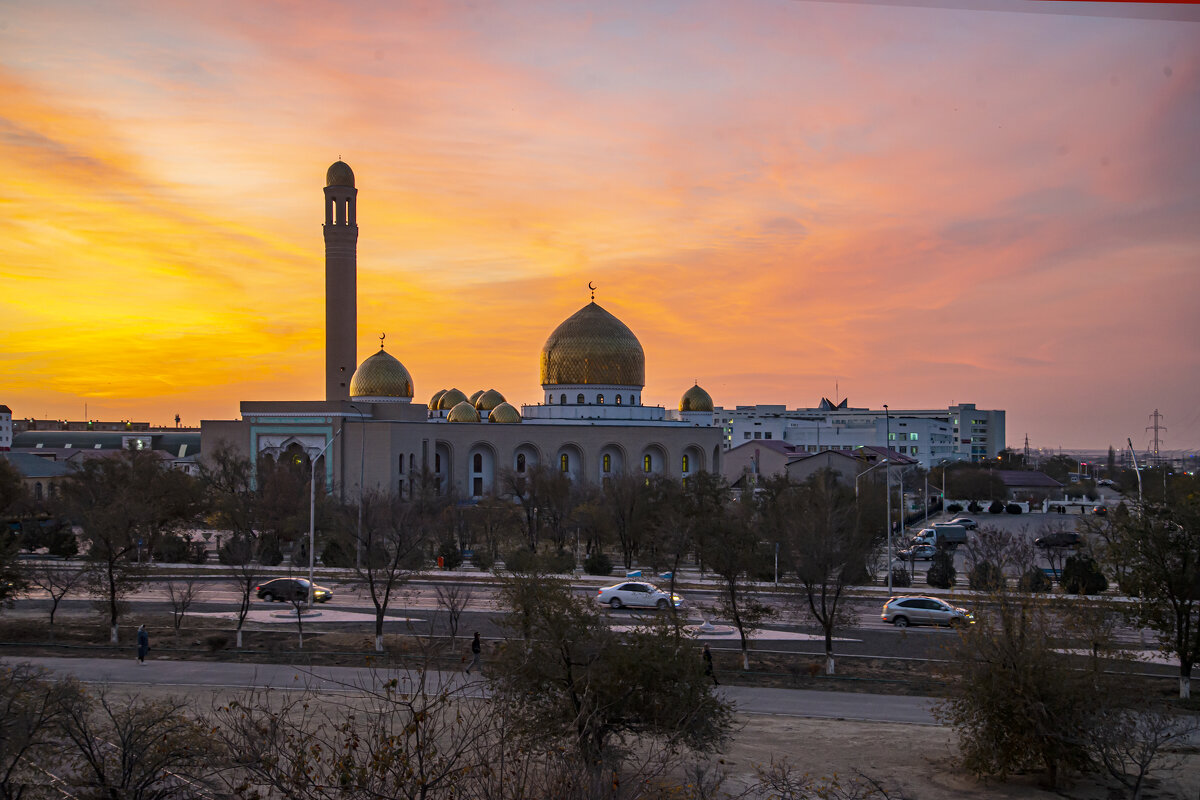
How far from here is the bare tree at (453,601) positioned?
2033 cm

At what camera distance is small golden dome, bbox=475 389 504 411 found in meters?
62.7

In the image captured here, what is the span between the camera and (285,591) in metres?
26.5

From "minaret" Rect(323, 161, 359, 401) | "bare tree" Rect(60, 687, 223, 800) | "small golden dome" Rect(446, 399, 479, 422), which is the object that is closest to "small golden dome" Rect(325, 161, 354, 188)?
"minaret" Rect(323, 161, 359, 401)

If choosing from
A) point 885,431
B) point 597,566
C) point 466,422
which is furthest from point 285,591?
point 885,431

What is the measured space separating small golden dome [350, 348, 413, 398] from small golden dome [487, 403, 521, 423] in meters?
5.14

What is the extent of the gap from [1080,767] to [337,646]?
43.8ft

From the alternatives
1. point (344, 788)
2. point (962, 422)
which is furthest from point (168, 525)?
point (962, 422)

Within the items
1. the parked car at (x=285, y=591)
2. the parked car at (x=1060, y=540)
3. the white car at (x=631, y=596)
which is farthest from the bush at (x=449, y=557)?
the parked car at (x=1060, y=540)

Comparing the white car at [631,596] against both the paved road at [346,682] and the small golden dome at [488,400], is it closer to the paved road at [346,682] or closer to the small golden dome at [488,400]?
the paved road at [346,682]

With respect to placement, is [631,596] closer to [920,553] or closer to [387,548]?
[387,548]

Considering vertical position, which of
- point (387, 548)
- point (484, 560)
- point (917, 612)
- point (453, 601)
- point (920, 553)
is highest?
point (387, 548)

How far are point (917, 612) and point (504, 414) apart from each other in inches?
1400

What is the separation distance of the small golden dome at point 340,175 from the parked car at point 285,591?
3111cm

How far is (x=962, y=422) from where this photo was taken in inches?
4242
